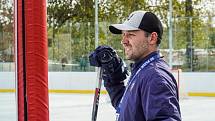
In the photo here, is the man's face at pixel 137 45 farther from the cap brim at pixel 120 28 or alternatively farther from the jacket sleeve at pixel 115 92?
the jacket sleeve at pixel 115 92

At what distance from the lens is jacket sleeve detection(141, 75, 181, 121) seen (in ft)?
6.00

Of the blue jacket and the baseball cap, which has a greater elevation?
the baseball cap

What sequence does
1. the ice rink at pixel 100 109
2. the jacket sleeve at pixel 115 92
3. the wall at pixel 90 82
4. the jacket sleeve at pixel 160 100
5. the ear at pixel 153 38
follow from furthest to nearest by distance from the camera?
the wall at pixel 90 82
the ice rink at pixel 100 109
the jacket sleeve at pixel 115 92
the ear at pixel 153 38
the jacket sleeve at pixel 160 100

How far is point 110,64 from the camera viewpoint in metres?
2.71

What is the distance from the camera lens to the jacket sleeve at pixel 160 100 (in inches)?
72.1

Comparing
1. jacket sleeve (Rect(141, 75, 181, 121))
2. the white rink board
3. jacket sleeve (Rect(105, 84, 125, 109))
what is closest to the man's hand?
jacket sleeve (Rect(105, 84, 125, 109))

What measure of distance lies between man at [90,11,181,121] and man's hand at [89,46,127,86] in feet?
1.65

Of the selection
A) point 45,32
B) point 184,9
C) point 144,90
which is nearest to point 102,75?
point 45,32

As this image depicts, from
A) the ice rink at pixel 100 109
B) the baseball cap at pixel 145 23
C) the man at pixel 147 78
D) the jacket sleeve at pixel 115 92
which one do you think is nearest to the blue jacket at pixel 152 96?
the man at pixel 147 78

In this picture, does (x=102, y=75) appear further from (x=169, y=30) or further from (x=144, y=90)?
(x=169, y=30)

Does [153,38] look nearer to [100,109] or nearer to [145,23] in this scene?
[145,23]

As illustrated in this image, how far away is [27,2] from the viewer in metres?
3.10

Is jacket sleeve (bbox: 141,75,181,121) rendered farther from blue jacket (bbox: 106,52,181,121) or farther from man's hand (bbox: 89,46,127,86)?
man's hand (bbox: 89,46,127,86)

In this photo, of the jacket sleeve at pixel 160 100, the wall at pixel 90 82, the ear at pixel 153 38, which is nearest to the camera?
the jacket sleeve at pixel 160 100
